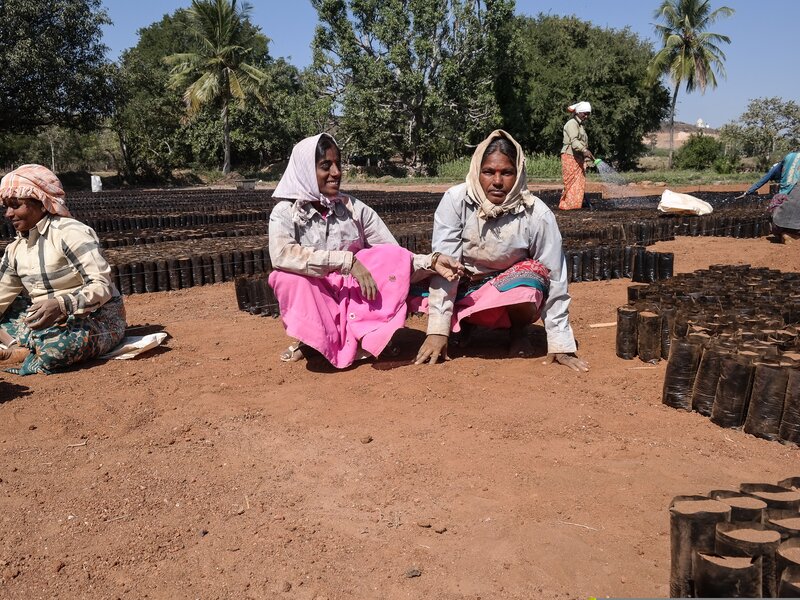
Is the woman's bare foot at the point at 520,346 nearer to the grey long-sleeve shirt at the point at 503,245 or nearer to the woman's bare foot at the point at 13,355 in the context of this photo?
the grey long-sleeve shirt at the point at 503,245

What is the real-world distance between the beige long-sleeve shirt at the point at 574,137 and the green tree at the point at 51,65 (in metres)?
20.6

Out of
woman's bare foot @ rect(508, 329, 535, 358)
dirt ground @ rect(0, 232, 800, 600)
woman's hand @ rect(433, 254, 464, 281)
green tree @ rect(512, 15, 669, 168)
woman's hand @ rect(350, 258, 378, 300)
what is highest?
green tree @ rect(512, 15, 669, 168)

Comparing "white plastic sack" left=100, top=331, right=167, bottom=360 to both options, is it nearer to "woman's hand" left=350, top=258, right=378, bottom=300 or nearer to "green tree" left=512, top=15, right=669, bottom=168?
"woman's hand" left=350, top=258, right=378, bottom=300

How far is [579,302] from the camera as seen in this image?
600cm

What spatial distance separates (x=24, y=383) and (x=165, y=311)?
6.77ft

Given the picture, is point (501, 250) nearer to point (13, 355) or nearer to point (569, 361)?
point (569, 361)

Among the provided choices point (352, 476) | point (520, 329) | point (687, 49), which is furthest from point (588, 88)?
point (352, 476)

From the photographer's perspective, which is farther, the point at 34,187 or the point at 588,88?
the point at 588,88

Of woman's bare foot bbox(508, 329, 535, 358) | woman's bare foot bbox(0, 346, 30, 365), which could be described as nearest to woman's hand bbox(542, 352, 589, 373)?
woman's bare foot bbox(508, 329, 535, 358)

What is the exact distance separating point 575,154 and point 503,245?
27.6 ft

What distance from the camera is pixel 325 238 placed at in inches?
168

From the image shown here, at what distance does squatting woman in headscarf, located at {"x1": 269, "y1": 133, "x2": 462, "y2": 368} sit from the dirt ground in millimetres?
243

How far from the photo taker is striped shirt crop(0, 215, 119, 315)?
427 centimetres

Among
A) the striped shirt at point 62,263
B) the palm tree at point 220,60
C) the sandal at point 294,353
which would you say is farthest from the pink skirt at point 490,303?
the palm tree at point 220,60
